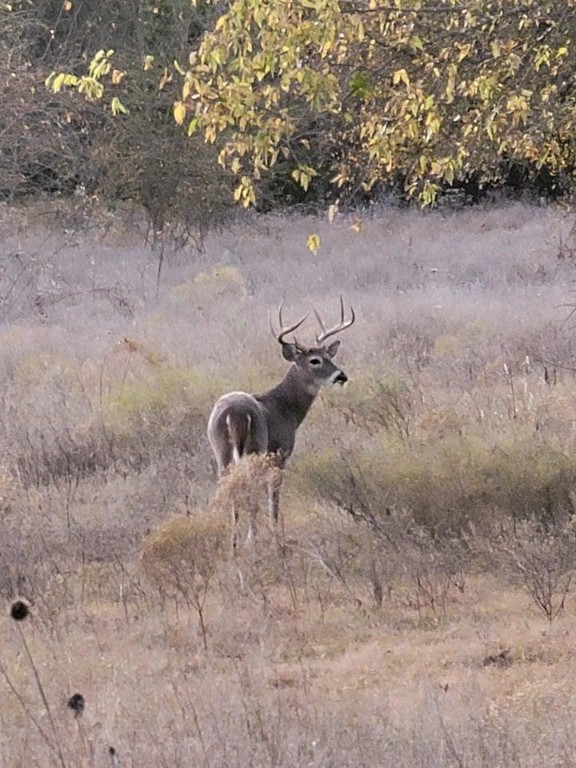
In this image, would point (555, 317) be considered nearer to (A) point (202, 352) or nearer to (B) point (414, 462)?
(A) point (202, 352)

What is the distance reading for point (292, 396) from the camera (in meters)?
11.7

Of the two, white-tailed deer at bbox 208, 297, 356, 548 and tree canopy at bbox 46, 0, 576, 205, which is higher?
tree canopy at bbox 46, 0, 576, 205

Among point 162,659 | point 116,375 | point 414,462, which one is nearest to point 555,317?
point 116,375

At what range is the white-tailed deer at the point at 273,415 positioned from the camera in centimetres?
1019

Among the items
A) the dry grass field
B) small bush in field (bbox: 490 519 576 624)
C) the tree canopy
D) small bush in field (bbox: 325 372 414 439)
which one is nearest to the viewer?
the dry grass field

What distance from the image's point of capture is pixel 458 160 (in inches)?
316

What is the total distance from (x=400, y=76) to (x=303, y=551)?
342cm

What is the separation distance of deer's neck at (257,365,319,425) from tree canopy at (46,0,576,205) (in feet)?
10.1

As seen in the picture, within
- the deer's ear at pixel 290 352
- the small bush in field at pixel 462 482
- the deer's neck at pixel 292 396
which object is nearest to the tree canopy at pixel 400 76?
the small bush in field at pixel 462 482

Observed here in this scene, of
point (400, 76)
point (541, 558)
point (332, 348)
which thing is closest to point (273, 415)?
point (332, 348)

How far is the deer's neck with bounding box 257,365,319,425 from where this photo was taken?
11.4 meters

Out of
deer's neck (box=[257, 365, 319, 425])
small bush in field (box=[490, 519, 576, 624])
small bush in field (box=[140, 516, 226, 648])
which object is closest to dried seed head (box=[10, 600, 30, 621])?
small bush in field (box=[140, 516, 226, 648])

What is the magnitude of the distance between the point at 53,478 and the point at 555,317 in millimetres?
6826

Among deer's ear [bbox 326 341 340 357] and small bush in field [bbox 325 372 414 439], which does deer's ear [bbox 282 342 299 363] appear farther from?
small bush in field [bbox 325 372 414 439]
